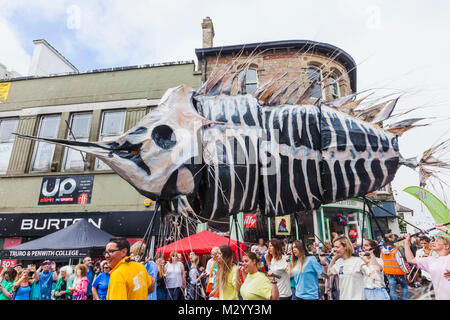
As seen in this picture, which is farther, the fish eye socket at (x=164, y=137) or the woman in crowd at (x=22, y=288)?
the woman in crowd at (x=22, y=288)

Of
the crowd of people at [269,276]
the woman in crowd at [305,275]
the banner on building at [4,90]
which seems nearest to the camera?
the crowd of people at [269,276]

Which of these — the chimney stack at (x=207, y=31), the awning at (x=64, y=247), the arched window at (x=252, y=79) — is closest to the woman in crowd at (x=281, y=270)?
the awning at (x=64, y=247)

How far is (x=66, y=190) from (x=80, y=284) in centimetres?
583

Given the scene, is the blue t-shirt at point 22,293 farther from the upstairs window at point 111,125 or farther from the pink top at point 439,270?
the pink top at point 439,270

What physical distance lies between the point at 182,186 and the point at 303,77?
3.95 ft

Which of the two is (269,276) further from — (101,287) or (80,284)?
(80,284)

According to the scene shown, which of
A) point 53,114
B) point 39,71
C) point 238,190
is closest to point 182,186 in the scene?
point 238,190

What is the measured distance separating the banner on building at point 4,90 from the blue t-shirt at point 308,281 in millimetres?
13893

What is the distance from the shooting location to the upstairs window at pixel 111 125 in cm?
1103

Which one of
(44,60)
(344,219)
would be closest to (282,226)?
(344,219)

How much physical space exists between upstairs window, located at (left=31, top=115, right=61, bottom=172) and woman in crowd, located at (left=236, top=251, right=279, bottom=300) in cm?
1053

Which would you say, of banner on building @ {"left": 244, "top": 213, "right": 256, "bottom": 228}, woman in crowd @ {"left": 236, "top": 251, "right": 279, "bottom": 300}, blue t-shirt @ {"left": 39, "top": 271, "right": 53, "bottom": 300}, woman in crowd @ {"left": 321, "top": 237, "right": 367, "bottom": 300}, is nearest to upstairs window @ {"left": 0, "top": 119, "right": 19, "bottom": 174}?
blue t-shirt @ {"left": 39, "top": 271, "right": 53, "bottom": 300}

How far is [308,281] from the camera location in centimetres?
422

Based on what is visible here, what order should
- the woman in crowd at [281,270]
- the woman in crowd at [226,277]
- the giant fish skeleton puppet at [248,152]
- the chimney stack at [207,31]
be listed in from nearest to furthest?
the giant fish skeleton puppet at [248,152] → the woman in crowd at [226,277] → the woman in crowd at [281,270] → the chimney stack at [207,31]
